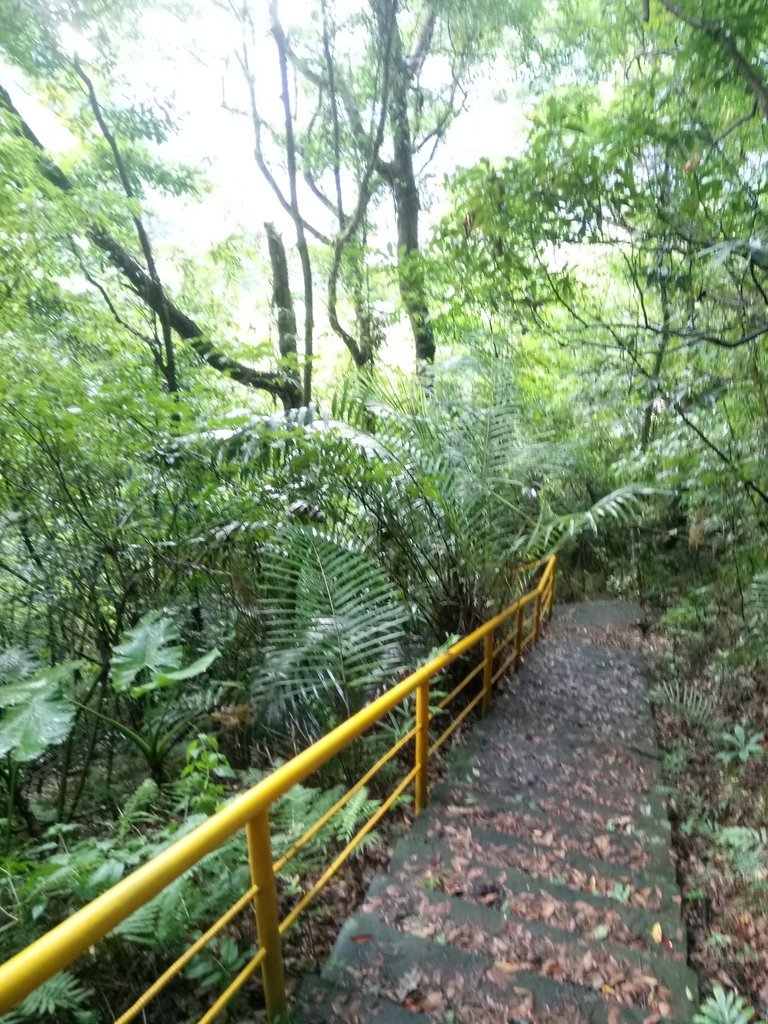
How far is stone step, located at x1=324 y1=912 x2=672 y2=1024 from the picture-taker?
1956mm

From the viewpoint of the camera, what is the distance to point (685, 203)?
12.8 feet

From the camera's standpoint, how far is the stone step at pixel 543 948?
2117 millimetres

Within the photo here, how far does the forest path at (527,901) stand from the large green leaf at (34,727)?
1313 mm

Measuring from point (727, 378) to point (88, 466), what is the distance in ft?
16.3

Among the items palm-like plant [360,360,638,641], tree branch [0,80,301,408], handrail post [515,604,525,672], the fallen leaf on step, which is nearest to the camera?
the fallen leaf on step

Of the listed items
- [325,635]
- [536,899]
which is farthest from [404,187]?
[536,899]

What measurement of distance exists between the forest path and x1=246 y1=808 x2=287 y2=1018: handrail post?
0.49 ft

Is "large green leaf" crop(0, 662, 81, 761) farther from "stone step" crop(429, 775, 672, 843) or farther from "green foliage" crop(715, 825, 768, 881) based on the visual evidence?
"green foliage" crop(715, 825, 768, 881)

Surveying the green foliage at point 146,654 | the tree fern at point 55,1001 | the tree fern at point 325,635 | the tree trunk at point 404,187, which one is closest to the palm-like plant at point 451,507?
the tree fern at point 325,635

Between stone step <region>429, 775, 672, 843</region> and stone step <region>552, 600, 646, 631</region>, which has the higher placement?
stone step <region>552, 600, 646, 631</region>

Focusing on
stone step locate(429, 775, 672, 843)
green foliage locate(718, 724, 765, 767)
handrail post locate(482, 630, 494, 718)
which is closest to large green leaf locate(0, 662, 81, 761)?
stone step locate(429, 775, 672, 843)

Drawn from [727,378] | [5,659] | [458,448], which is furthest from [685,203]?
[5,659]

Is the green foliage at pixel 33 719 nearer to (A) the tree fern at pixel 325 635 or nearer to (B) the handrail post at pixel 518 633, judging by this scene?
(A) the tree fern at pixel 325 635

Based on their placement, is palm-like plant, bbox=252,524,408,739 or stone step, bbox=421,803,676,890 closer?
stone step, bbox=421,803,676,890
